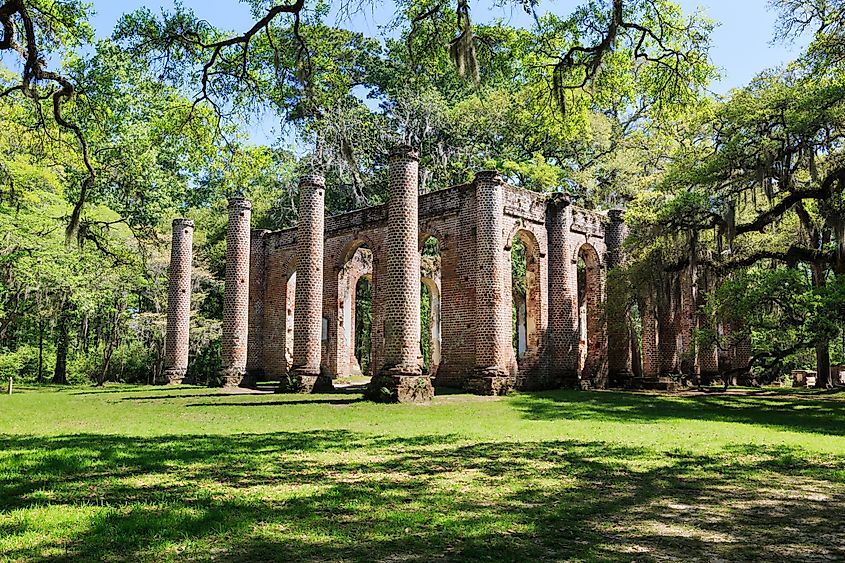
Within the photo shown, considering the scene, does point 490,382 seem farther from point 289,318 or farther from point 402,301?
point 289,318

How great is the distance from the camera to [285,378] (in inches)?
845

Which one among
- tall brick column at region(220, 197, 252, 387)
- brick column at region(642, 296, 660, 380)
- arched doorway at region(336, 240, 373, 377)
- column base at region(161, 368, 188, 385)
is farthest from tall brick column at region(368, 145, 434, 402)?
column base at region(161, 368, 188, 385)

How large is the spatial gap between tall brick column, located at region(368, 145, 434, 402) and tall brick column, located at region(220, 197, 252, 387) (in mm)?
8858

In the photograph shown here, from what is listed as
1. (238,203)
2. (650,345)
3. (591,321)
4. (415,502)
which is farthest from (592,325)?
A: (415,502)

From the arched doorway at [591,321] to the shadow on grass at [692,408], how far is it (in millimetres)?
4075

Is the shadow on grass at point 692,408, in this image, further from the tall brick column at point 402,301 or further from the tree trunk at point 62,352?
the tree trunk at point 62,352

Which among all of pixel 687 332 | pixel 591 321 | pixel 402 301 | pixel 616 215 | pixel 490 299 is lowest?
pixel 687 332

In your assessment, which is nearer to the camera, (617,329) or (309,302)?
(309,302)

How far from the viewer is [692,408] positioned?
666 inches

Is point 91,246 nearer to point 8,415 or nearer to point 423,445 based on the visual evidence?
point 8,415

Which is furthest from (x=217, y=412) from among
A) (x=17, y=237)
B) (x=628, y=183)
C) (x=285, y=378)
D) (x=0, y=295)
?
(x=628, y=183)

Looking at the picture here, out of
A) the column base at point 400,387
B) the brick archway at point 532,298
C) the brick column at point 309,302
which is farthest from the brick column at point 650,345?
the brick column at point 309,302

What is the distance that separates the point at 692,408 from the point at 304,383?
10.9m

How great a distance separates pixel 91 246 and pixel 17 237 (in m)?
5.52
